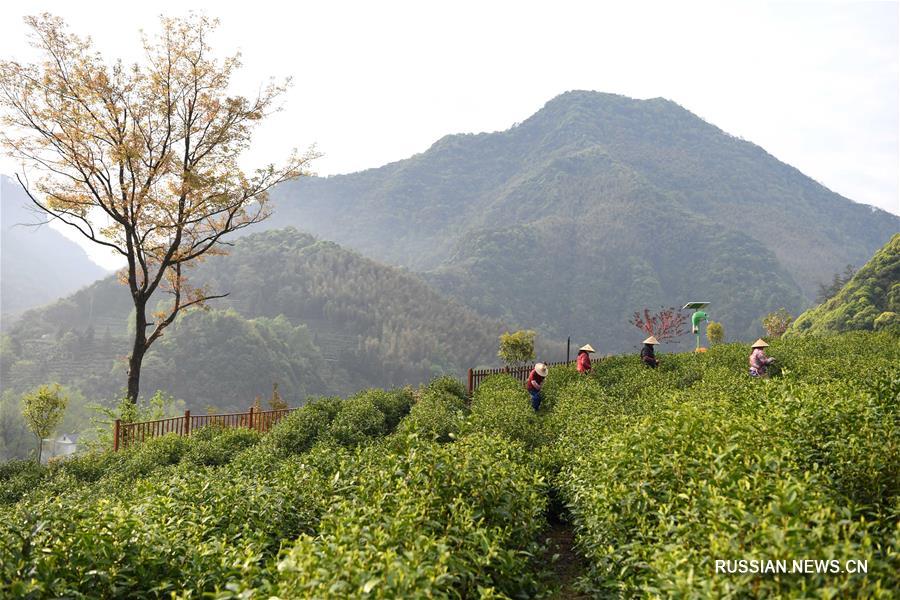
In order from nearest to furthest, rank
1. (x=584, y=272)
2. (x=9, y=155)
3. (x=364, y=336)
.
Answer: (x=9, y=155), (x=364, y=336), (x=584, y=272)

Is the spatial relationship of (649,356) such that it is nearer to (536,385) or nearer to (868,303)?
(536,385)

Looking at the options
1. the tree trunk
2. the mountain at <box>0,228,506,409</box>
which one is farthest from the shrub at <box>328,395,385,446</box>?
the mountain at <box>0,228,506,409</box>

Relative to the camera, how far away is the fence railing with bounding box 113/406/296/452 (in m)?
15.8

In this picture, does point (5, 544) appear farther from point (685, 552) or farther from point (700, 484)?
point (700, 484)

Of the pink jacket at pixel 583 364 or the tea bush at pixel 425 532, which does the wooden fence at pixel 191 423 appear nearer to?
the pink jacket at pixel 583 364

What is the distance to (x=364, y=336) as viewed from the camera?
4636 inches

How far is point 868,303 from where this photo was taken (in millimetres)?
31422

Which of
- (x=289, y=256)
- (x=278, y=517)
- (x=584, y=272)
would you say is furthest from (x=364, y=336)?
(x=278, y=517)

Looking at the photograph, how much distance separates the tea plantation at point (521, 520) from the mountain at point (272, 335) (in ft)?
240

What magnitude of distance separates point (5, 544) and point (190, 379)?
95.5 metres

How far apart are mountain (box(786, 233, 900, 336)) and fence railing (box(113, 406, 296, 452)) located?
1109 inches

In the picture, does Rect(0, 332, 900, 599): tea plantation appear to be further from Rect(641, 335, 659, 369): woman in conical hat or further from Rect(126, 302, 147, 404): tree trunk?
Rect(126, 302, 147, 404): tree trunk

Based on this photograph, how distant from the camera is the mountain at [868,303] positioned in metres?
30.0

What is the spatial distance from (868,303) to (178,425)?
35.4 metres
